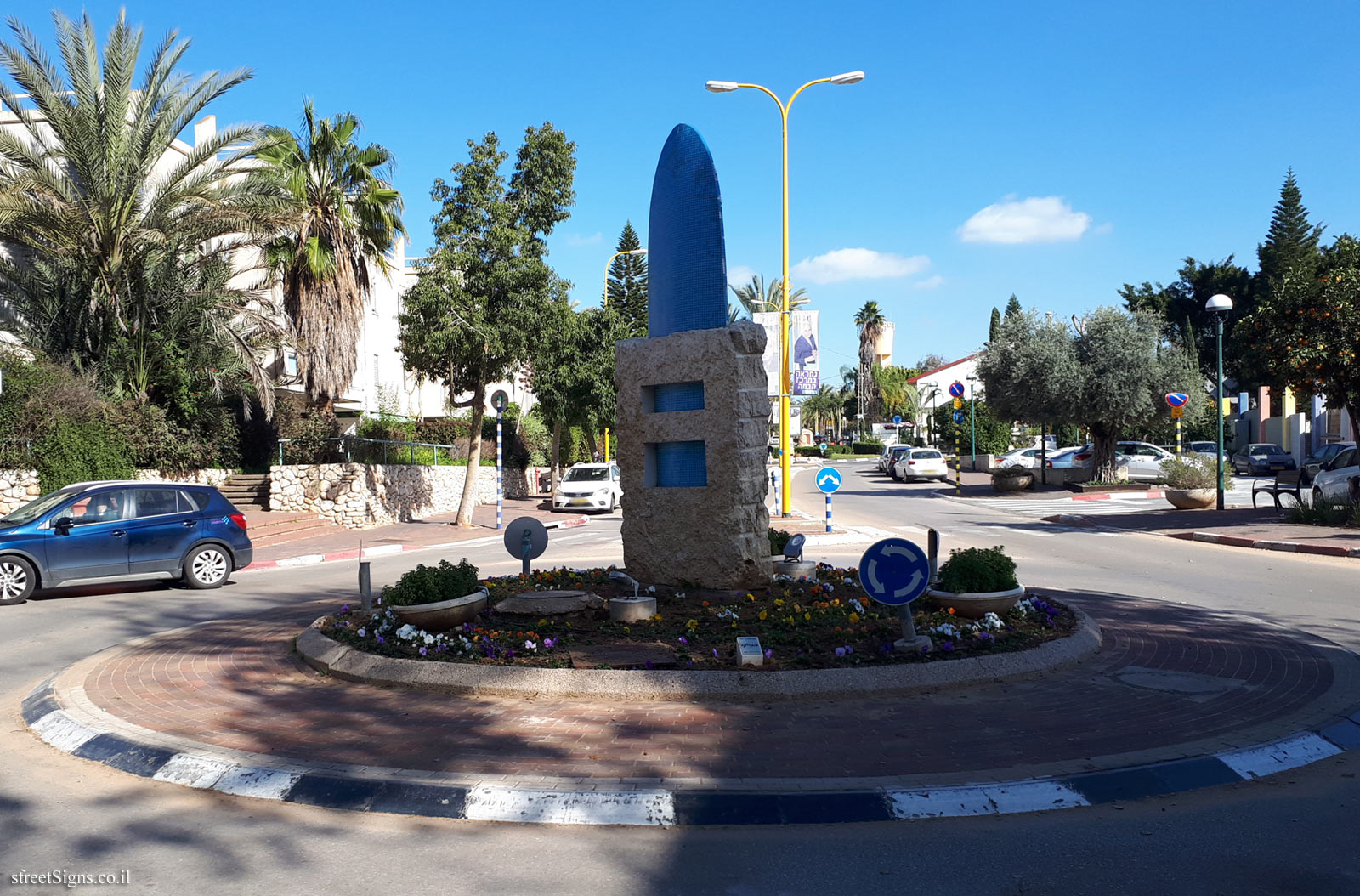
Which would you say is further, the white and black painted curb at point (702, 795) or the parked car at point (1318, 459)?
the parked car at point (1318, 459)

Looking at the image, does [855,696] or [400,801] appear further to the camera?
[855,696]

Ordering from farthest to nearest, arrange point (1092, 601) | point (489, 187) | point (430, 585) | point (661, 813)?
point (489, 187)
point (1092, 601)
point (430, 585)
point (661, 813)

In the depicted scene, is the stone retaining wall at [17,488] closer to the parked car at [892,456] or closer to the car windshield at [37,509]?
the car windshield at [37,509]

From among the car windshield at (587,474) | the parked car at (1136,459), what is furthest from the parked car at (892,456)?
the car windshield at (587,474)

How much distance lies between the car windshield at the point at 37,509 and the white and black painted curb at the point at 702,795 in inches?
341

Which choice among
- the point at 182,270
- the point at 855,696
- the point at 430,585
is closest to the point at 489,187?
the point at 182,270

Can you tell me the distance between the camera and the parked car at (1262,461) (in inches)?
1591

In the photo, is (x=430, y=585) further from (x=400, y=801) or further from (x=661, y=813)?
(x=661, y=813)

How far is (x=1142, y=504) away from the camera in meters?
27.7

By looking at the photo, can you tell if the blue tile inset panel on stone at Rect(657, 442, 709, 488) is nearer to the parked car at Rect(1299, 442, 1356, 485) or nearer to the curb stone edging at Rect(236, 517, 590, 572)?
the curb stone edging at Rect(236, 517, 590, 572)

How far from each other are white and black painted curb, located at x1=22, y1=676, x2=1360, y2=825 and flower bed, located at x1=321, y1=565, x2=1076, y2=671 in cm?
195

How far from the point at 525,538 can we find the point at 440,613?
7.23 ft

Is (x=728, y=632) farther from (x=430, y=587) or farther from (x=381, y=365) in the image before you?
(x=381, y=365)

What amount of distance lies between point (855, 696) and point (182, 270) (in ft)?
69.3
